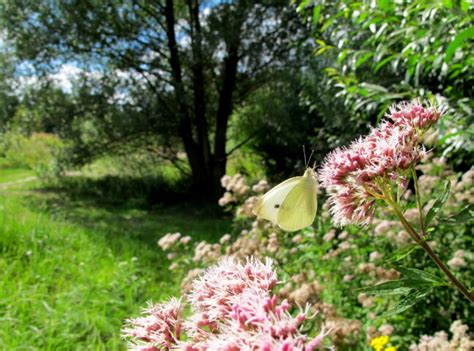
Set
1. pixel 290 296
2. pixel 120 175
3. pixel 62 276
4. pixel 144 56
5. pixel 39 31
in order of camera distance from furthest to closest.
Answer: pixel 120 175 < pixel 144 56 < pixel 39 31 < pixel 62 276 < pixel 290 296

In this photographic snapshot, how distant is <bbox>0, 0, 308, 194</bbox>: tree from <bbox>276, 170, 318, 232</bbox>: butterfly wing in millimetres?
6182

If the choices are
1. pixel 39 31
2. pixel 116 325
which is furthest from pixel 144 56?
pixel 116 325

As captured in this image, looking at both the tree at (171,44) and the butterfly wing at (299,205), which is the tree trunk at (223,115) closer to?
the tree at (171,44)

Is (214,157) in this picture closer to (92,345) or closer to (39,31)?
(39,31)

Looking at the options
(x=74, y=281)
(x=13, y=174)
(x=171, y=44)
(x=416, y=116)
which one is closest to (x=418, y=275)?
(x=416, y=116)

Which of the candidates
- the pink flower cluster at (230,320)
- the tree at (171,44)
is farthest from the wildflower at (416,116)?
the tree at (171,44)

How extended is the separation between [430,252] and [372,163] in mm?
226

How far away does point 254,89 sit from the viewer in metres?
8.52

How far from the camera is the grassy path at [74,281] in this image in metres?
2.78

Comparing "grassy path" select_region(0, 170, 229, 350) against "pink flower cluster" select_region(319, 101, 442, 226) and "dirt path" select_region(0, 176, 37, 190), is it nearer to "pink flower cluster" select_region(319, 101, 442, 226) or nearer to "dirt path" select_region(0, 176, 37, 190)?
"pink flower cluster" select_region(319, 101, 442, 226)

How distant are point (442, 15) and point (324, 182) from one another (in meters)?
1.44

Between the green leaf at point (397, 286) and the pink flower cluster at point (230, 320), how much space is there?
17 cm

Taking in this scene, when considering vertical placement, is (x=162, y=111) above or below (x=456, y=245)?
above

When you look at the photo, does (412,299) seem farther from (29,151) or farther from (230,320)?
(29,151)
